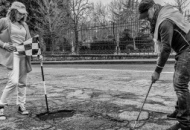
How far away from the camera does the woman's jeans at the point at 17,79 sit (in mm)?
3967

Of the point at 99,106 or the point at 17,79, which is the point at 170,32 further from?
the point at 17,79

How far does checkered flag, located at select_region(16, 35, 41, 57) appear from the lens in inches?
158

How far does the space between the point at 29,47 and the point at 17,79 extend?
23.4 inches

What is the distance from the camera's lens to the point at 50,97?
5.25 m

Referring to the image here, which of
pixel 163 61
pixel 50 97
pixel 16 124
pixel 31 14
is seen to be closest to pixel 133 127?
pixel 163 61

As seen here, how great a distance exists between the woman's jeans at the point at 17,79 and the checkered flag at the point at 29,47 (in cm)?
14

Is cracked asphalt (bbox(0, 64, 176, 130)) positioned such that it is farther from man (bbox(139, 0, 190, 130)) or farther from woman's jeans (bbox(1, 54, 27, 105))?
man (bbox(139, 0, 190, 130))

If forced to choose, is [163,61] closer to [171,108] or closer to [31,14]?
[171,108]

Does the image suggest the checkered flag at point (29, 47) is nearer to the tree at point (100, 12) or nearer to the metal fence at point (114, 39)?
the metal fence at point (114, 39)

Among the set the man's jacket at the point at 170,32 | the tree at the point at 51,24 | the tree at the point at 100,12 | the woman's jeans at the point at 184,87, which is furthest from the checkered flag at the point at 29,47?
the tree at the point at 100,12

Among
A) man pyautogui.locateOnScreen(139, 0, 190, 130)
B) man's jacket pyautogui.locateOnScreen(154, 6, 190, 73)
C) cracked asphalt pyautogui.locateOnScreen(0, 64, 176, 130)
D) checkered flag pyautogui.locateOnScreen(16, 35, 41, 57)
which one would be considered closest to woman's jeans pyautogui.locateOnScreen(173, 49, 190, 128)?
man pyautogui.locateOnScreen(139, 0, 190, 130)

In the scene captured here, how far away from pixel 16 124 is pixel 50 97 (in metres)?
1.66

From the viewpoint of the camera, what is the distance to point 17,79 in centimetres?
399

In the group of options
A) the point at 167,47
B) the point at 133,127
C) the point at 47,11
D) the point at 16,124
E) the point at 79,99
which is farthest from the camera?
the point at 47,11
